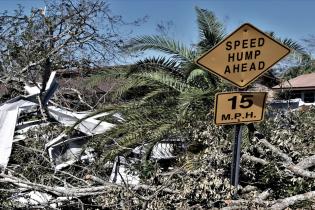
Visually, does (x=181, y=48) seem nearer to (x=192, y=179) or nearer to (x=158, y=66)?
(x=158, y=66)

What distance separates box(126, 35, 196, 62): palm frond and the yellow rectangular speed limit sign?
16.3 feet

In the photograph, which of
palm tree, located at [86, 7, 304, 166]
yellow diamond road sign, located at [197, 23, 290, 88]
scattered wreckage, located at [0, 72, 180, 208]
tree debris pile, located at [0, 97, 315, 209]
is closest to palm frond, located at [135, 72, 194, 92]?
palm tree, located at [86, 7, 304, 166]

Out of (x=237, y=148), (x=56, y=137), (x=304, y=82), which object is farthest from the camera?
(x=304, y=82)

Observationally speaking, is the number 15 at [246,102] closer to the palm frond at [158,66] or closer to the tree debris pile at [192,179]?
the tree debris pile at [192,179]

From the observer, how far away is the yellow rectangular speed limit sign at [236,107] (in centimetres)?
→ 500

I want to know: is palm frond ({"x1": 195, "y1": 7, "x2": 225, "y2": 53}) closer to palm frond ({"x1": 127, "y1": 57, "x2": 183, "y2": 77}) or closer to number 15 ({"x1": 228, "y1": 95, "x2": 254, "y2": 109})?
palm frond ({"x1": 127, "y1": 57, "x2": 183, "y2": 77})

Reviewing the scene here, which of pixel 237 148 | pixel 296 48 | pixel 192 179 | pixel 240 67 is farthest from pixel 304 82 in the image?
pixel 237 148

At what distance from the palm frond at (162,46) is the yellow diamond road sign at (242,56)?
487 cm

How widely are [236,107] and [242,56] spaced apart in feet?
1.66

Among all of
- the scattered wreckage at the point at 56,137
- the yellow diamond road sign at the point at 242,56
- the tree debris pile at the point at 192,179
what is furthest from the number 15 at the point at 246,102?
the scattered wreckage at the point at 56,137

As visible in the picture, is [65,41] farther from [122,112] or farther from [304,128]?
[304,128]

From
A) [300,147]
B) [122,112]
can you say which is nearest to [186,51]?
[122,112]

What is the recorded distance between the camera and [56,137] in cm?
841

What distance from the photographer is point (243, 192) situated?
6.15m
